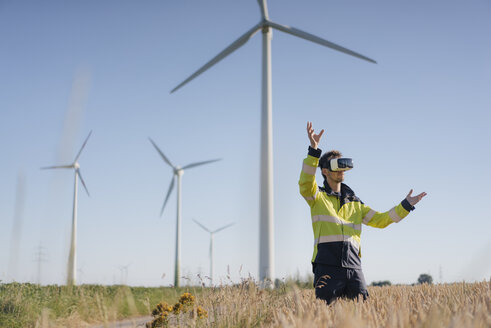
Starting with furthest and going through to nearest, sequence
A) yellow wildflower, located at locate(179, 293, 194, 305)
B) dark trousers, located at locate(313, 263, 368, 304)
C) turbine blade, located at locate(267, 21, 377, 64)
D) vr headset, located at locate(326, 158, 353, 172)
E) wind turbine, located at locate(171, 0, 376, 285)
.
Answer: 1. turbine blade, located at locate(267, 21, 377, 64)
2. wind turbine, located at locate(171, 0, 376, 285)
3. yellow wildflower, located at locate(179, 293, 194, 305)
4. vr headset, located at locate(326, 158, 353, 172)
5. dark trousers, located at locate(313, 263, 368, 304)

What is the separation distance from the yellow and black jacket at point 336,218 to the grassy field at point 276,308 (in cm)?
64

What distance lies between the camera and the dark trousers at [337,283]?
19.9 feet

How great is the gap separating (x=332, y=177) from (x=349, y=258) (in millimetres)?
1168

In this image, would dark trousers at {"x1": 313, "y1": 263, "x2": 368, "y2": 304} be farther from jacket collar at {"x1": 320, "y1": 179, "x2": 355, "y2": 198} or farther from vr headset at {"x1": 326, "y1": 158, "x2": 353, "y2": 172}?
vr headset at {"x1": 326, "y1": 158, "x2": 353, "y2": 172}

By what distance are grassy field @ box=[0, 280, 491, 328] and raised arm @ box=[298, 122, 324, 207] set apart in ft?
4.48

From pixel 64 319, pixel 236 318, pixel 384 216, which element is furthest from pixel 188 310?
pixel 64 319

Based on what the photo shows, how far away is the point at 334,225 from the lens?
630 centimetres

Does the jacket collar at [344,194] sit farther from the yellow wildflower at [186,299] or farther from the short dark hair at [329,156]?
the yellow wildflower at [186,299]

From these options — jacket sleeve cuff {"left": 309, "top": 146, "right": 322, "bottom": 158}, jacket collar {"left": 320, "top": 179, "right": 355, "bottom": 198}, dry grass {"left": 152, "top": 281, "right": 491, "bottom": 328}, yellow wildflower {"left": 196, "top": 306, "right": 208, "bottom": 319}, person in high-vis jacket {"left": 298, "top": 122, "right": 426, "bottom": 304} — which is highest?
jacket sleeve cuff {"left": 309, "top": 146, "right": 322, "bottom": 158}

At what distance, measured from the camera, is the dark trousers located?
6.07m

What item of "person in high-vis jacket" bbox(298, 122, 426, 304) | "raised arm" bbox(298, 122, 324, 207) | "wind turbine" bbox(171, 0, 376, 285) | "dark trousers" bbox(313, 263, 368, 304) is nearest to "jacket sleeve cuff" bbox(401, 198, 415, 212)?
"person in high-vis jacket" bbox(298, 122, 426, 304)

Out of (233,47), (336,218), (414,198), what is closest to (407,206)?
(414,198)

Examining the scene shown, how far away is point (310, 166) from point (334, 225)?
861 mm

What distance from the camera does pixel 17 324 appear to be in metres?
9.43
